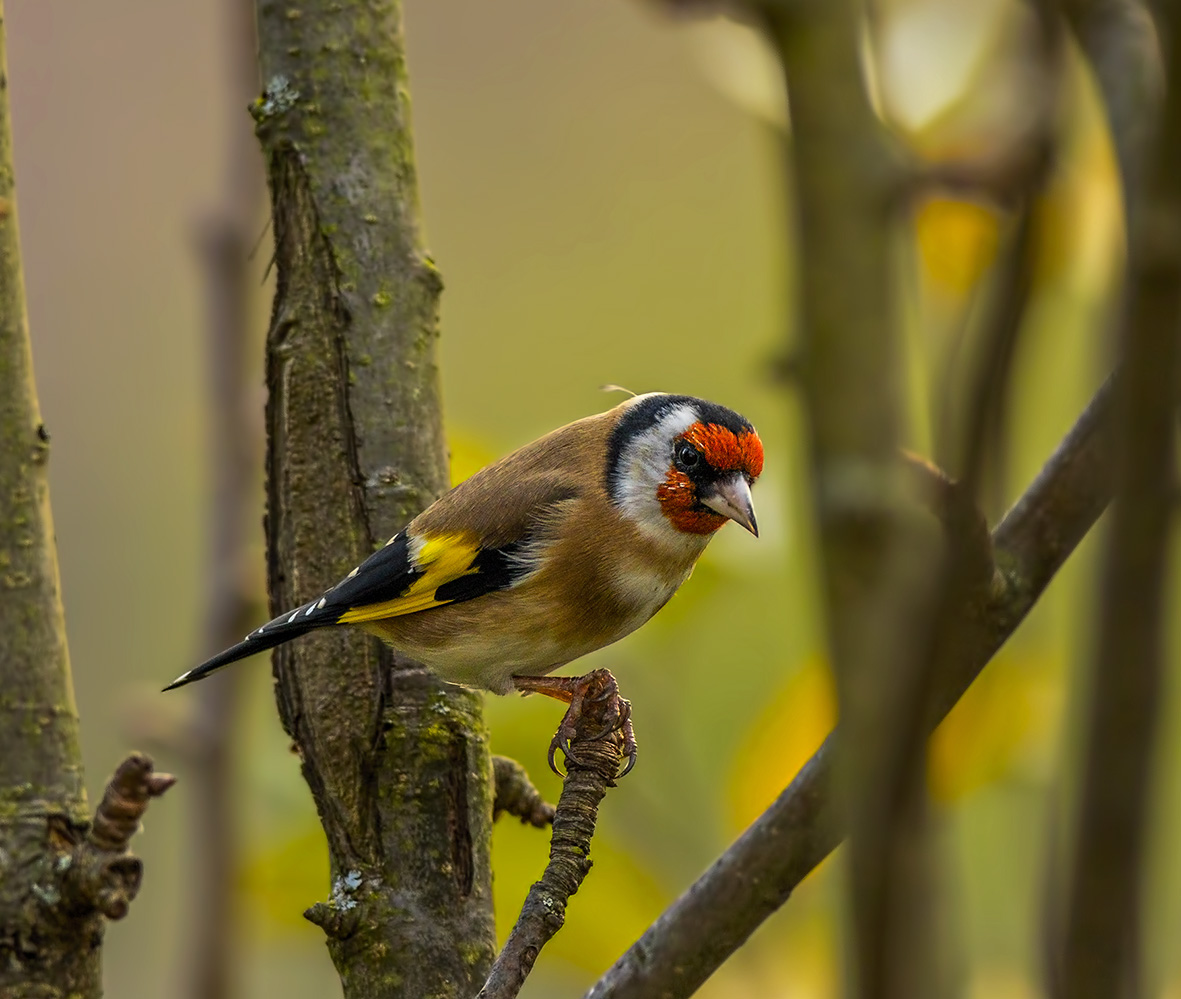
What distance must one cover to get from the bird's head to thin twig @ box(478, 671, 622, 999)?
2.19 ft

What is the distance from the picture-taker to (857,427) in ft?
3.49

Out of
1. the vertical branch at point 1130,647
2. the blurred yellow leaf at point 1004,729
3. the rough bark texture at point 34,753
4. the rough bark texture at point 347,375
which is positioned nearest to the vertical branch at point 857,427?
the vertical branch at point 1130,647

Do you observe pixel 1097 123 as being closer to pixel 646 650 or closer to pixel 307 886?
pixel 646 650

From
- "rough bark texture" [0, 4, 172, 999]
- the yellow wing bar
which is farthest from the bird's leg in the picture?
"rough bark texture" [0, 4, 172, 999]

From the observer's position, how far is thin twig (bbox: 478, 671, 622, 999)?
1.70 metres

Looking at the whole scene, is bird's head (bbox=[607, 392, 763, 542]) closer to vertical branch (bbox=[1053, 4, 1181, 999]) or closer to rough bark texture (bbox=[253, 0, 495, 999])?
rough bark texture (bbox=[253, 0, 495, 999])

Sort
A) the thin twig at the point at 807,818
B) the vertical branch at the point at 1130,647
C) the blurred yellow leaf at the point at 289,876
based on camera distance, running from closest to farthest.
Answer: the vertical branch at the point at 1130,647 < the thin twig at the point at 807,818 < the blurred yellow leaf at the point at 289,876

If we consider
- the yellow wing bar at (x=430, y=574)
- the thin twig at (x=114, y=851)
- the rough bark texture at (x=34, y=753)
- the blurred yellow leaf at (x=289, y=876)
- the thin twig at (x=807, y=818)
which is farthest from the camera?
the blurred yellow leaf at (x=289, y=876)

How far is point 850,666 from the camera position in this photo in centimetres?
92

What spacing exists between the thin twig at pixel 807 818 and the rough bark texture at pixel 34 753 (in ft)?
2.87

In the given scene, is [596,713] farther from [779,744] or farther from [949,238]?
[949,238]

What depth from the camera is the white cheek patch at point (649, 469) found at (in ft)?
9.14

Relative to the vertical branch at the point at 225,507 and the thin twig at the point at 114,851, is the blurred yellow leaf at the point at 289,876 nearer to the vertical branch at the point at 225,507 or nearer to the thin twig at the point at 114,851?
the vertical branch at the point at 225,507

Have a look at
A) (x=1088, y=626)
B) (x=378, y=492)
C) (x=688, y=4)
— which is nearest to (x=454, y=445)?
(x=378, y=492)
